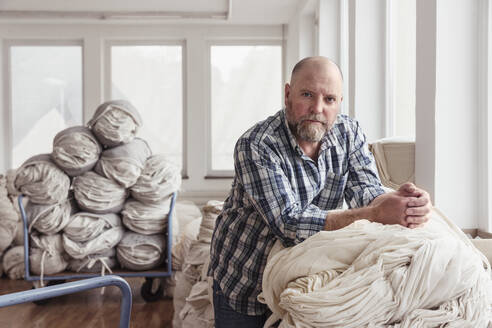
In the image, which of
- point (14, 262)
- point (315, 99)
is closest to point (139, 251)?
point (14, 262)

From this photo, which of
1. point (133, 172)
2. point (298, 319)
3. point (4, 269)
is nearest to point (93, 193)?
point (133, 172)

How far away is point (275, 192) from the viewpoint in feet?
4.72

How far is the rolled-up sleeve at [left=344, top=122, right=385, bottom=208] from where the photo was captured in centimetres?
159

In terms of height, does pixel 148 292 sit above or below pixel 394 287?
below

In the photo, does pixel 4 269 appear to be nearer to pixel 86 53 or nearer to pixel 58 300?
pixel 58 300

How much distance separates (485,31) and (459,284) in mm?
1314

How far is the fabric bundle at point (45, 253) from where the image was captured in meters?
3.54

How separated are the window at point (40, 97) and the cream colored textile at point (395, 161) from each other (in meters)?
4.51

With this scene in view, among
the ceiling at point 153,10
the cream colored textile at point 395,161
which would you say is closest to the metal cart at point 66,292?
the cream colored textile at point 395,161

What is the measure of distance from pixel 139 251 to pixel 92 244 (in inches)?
12.7

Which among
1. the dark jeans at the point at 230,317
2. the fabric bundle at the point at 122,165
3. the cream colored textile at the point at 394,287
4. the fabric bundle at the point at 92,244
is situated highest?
the fabric bundle at the point at 122,165

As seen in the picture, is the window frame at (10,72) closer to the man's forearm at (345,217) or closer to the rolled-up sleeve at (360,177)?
the rolled-up sleeve at (360,177)

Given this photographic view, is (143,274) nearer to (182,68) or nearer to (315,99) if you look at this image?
(315,99)

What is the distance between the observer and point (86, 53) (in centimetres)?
583
